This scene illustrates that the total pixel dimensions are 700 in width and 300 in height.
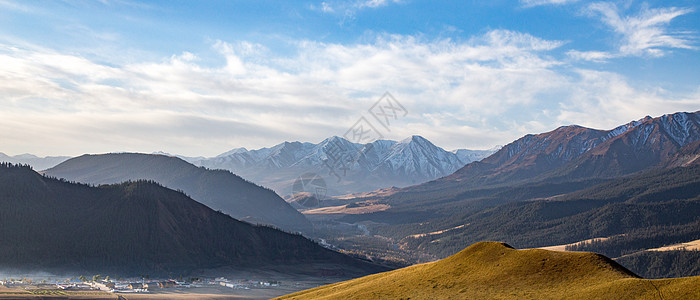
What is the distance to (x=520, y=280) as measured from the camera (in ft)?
216

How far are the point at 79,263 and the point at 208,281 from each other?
153ft

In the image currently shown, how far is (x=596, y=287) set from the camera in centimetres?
5741

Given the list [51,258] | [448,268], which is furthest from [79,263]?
[448,268]

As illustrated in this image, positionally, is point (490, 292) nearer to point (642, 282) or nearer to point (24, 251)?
point (642, 282)

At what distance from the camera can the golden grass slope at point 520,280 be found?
53906mm

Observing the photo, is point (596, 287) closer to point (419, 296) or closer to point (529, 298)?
point (529, 298)

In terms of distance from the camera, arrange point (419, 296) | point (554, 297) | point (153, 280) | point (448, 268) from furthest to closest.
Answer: point (153, 280), point (448, 268), point (419, 296), point (554, 297)

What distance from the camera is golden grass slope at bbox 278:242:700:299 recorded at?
177 feet

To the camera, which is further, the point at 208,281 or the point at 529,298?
the point at 208,281

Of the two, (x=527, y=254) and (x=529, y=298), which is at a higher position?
(x=527, y=254)

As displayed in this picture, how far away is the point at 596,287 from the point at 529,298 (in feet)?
23.3

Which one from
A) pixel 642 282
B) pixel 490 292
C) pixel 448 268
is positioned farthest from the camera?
pixel 448 268

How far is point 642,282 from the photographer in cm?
5425

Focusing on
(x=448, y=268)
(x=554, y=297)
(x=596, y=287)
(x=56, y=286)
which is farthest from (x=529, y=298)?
(x=56, y=286)
